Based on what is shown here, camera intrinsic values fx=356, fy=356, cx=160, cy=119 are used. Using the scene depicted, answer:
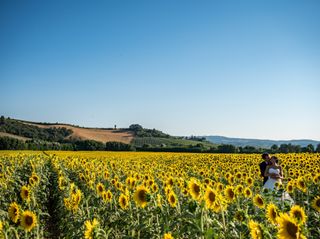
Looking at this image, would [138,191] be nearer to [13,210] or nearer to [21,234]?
[13,210]

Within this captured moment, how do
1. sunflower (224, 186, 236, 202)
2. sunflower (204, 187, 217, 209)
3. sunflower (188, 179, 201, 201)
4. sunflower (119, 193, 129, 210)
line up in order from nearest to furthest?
sunflower (204, 187, 217, 209) → sunflower (188, 179, 201, 201) → sunflower (224, 186, 236, 202) → sunflower (119, 193, 129, 210)

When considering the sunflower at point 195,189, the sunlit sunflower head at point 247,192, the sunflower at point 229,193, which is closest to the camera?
the sunflower at point 195,189

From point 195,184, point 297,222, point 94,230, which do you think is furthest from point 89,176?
point 297,222

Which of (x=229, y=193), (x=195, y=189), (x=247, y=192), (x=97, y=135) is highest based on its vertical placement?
(x=97, y=135)

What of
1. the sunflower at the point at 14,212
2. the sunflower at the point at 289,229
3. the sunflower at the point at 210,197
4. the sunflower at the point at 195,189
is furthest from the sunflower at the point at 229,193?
the sunflower at the point at 14,212

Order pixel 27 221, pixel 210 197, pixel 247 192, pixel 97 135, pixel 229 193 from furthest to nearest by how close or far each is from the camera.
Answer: pixel 97 135 → pixel 247 192 → pixel 229 193 → pixel 27 221 → pixel 210 197

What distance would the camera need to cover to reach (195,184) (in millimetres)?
5133

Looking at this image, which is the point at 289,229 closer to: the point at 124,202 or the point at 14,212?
the point at 124,202

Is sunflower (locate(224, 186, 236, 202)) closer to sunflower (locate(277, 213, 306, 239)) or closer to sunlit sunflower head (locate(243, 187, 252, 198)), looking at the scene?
sunlit sunflower head (locate(243, 187, 252, 198))

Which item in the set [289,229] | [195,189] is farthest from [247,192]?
[289,229]

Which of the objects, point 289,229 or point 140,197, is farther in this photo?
point 140,197

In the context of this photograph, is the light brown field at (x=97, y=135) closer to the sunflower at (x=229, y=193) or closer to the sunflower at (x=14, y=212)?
the sunflower at (x=14, y=212)

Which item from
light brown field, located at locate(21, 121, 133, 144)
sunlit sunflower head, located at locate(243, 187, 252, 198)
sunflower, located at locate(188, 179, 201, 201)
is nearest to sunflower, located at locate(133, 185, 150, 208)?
sunflower, located at locate(188, 179, 201, 201)

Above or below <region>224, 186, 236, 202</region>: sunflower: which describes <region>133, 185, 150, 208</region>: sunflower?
below
